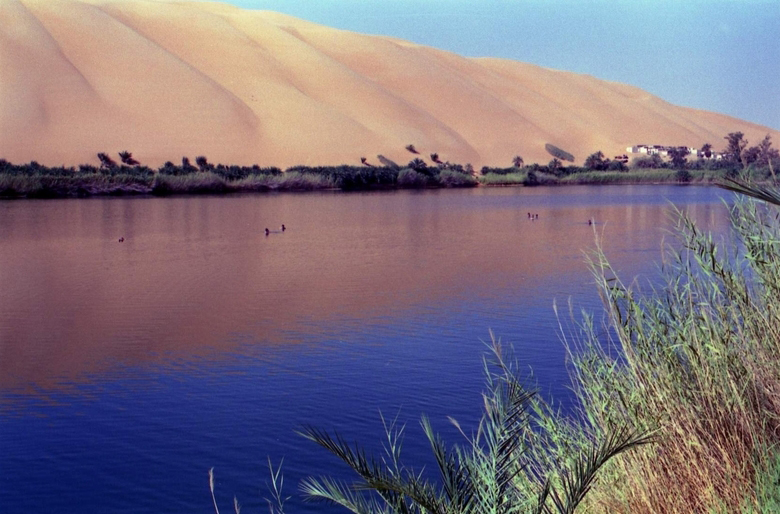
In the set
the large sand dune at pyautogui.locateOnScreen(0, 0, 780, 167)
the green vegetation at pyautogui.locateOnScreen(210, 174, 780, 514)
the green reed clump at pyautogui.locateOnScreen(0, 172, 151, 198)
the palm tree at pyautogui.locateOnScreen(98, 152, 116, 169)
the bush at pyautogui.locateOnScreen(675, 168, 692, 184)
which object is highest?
the large sand dune at pyautogui.locateOnScreen(0, 0, 780, 167)

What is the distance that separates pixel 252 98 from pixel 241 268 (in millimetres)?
42732

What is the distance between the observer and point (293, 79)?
60781mm

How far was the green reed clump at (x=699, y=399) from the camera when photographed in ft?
12.0

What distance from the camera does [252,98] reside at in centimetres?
5650

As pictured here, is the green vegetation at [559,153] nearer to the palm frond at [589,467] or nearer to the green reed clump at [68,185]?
the green reed clump at [68,185]

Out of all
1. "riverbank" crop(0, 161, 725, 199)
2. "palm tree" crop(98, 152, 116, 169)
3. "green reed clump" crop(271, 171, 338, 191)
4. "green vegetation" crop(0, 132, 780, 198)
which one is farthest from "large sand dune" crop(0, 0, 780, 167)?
"green reed clump" crop(271, 171, 338, 191)

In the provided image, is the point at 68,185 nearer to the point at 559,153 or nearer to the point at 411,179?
the point at 411,179

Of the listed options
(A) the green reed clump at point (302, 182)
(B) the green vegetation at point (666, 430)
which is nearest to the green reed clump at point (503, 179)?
(A) the green reed clump at point (302, 182)

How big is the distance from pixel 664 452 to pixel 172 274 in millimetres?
11609

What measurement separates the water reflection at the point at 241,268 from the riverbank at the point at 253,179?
13.5ft

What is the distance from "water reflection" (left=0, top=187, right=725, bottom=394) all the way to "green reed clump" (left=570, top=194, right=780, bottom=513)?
2.16 feet

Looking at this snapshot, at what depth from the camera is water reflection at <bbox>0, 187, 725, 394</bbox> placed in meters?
9.68

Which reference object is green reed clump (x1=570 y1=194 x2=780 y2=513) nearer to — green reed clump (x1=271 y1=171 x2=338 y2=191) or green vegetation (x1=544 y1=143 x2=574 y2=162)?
green reed clump (x1=271 y1=171 x2=338 y2=191)

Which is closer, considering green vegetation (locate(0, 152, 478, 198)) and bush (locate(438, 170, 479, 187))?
green vegetation (locate(0, 152, 478, 198))
